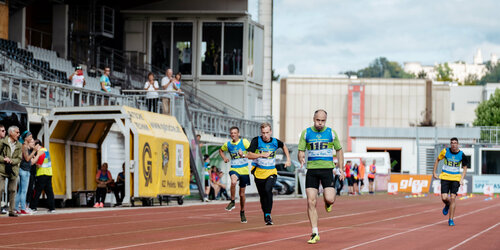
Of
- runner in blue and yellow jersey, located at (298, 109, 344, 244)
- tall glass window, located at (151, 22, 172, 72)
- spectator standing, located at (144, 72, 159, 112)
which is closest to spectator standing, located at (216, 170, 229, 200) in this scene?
spectator standing, located at (144, 72, 159, 112)

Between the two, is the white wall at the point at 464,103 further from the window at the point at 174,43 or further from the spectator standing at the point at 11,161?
the spectator standing at the point at 11,161

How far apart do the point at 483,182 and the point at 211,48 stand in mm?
16309

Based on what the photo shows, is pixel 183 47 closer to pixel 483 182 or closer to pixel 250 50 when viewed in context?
pixel 250 50

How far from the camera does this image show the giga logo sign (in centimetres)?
2631

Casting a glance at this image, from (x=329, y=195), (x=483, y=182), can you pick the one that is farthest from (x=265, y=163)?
(x=483, y=182)

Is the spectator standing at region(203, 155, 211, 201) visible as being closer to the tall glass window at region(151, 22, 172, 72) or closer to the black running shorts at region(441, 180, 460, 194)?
the black running shorts at region(441, 180, 460, 194)

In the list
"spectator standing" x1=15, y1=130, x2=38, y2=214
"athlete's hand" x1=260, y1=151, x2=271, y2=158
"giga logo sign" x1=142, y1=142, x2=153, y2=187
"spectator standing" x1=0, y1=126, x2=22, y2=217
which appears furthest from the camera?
"giga logo sign" x1=142, y1=142, x2=153, y2=187

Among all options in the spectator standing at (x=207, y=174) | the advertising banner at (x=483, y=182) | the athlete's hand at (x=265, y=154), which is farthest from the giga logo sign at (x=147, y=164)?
the advertising banner at (x=483, y=182)

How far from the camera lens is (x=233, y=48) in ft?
159

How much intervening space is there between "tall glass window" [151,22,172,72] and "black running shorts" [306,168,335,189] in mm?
33229

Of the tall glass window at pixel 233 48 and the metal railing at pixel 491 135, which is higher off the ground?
the tall glass window at pixel 233 48

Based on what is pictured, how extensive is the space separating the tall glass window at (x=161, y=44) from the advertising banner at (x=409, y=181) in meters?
14.2

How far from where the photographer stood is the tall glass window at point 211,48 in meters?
48.1

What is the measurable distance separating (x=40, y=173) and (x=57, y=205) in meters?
3.51
